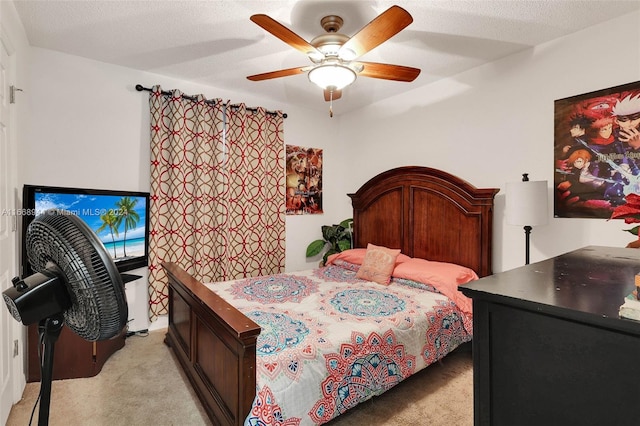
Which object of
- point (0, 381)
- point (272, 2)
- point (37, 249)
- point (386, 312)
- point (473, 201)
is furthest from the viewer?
point (473, 201)

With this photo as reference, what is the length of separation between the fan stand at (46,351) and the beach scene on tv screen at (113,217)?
180 cm

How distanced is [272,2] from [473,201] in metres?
2.27

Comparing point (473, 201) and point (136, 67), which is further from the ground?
point (136, 67)

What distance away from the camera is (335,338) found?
1792mm

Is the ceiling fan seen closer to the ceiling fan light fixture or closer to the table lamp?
the ceiling fan light fixture

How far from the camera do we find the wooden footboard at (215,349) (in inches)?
57.7

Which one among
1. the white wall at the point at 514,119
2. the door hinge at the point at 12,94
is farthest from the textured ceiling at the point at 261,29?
the door hinge at the point at 12,94

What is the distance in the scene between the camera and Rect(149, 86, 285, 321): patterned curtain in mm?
3131

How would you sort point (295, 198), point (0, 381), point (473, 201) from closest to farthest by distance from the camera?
1. point (0, 381)
2. point (473, 201)
3. point (295, 198)

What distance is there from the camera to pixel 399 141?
3787mm

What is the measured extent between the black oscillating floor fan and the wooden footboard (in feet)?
2.39

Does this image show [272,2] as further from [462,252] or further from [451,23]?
[462,252]

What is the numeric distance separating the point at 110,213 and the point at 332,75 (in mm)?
2148

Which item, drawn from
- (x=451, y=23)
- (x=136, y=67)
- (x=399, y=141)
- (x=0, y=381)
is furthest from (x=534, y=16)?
(x=0, y=381)
